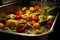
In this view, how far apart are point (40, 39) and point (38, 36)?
3 cm

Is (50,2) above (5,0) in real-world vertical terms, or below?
below

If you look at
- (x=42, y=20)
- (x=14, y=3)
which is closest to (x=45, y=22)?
(x=42, y=20)

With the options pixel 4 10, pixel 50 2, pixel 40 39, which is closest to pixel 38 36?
pixel 40 39

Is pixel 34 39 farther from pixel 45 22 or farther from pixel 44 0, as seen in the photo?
pixel 44 0

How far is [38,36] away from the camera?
99 centimetres

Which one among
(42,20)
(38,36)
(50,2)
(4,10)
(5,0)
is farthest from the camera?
(50,2)

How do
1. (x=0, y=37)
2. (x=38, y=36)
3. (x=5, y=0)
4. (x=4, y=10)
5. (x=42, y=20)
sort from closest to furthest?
(x=38, y=36), (x=0, y=37), (x=42, y=20), (x=4, y=10), (x=5, y=0)

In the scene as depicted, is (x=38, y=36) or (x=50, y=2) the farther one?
(x=50, y=2)

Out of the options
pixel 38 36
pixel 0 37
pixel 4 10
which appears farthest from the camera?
pixel 4 10

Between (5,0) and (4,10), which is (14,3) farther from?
(4,10)

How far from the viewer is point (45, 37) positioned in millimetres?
1023

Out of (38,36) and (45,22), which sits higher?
(38,36)

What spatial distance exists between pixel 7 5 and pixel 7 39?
783 millimetres

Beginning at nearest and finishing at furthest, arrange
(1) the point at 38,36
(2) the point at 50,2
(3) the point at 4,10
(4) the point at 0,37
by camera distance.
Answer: (1) the point at 38,36, (4) the point at 0,37, (3) the point at 4,10, (2) the point at 50,2
